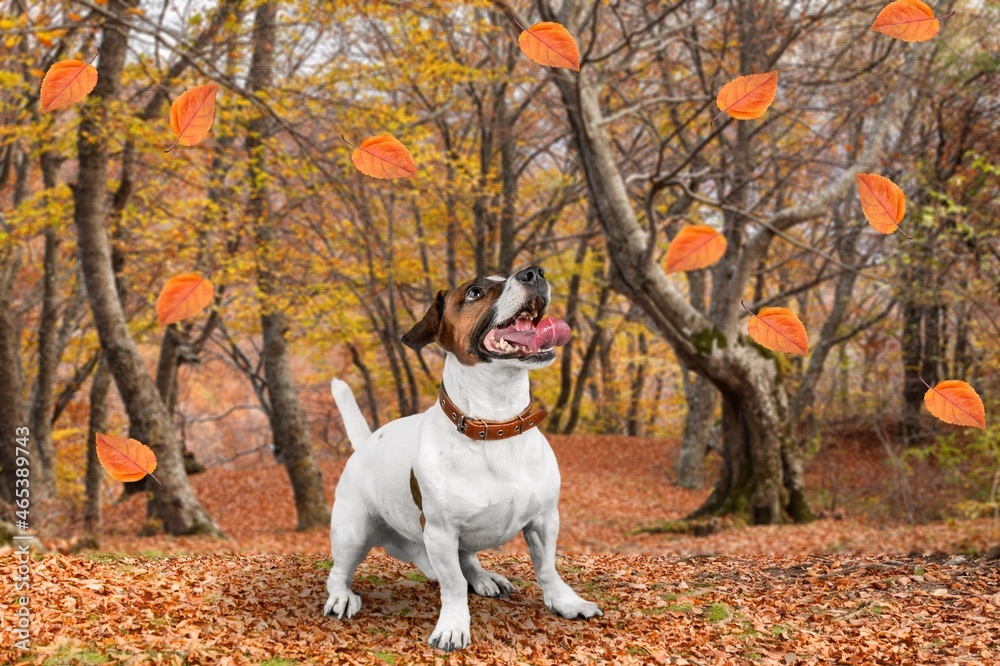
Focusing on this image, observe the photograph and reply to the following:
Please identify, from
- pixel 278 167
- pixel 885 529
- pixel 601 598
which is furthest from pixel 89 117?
pixel 885 529

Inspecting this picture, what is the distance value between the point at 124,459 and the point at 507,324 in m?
1.85

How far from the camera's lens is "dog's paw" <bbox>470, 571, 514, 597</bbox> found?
14.0ft

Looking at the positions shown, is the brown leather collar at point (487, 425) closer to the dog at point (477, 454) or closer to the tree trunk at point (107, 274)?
the dog at point (477, 454)

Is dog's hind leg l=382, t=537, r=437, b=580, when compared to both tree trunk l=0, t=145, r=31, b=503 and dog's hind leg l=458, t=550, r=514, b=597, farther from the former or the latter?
tree trunk l=0, t=145, r=31, b=503

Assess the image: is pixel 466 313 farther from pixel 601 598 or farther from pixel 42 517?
pixel 42 517

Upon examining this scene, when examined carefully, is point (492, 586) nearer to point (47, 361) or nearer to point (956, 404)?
point (956, 404)

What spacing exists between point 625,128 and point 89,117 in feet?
41.1

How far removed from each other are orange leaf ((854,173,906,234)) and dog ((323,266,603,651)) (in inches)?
57.0

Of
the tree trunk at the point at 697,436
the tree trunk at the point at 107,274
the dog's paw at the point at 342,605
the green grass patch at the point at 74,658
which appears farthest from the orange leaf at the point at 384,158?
the tree trunk at the point at 697,436

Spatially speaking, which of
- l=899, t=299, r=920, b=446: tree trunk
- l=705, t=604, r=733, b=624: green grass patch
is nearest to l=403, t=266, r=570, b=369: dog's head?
l=705, t=604, r=733, b=624: green grass patch

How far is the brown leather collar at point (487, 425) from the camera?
3.52 m

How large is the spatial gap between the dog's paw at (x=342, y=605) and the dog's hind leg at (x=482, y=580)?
1.90 feet

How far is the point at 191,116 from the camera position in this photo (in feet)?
11.4

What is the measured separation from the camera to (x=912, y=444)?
1869 cm
